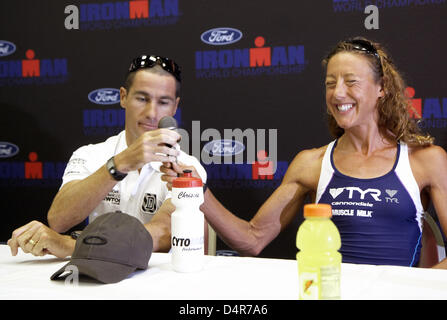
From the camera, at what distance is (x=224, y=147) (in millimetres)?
2291

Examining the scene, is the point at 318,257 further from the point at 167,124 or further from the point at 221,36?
the point at 221,36

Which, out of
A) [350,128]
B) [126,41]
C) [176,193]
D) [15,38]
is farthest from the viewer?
[15,38]

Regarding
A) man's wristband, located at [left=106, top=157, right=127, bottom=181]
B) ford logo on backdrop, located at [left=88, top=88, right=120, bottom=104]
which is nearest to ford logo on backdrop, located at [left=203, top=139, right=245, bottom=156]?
ford logo on backdrop, located at [left=88, top=88, right=120, bottom=104]

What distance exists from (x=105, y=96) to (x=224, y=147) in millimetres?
766

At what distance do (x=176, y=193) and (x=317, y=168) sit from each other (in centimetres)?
89

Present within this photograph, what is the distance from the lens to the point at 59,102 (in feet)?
8.36

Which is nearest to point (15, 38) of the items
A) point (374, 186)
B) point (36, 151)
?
point (36, 151)

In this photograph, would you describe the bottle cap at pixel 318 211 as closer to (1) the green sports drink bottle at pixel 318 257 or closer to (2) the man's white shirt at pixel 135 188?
(1) the green sports drink bottle at pixel 318 257

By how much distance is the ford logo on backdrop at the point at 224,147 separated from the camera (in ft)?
7.44

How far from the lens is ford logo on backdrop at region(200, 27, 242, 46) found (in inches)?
89.4

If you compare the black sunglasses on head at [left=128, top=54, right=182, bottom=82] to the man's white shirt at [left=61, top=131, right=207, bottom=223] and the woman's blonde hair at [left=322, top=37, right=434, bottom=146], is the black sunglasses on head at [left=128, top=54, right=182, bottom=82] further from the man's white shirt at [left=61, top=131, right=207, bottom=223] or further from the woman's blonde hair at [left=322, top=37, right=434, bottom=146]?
the woman's blonde hair at [left=322, top=37, right=434, bottom=146]

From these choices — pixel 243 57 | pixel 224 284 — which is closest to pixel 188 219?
pixel 224 284

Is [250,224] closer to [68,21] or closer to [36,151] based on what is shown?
[36,151]

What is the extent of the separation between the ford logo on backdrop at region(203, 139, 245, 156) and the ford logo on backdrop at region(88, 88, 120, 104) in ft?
2.00
